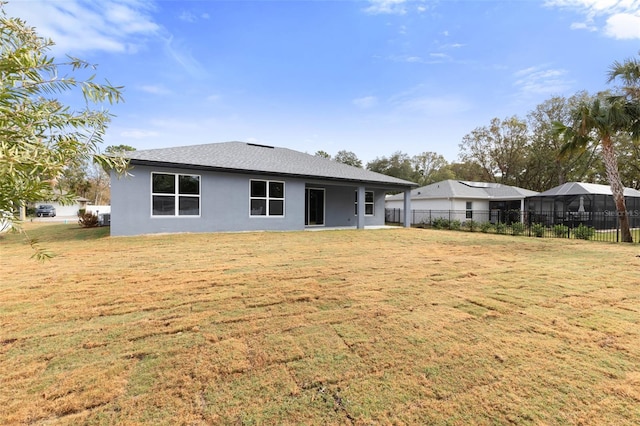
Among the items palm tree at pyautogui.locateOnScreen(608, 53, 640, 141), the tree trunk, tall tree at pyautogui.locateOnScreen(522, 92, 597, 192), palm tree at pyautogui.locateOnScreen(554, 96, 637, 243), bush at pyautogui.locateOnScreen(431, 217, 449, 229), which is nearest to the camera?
palm tree at pyautogui.locateOnScreen(608, 53, 640, 141)

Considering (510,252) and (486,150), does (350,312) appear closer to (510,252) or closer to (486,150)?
(510,252)

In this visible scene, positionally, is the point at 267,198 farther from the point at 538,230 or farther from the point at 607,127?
the point at 607,127

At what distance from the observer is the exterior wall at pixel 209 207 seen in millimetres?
10203

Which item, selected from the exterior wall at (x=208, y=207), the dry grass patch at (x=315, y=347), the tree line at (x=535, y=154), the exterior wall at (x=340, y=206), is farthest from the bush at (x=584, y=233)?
the tree line at (x=535, y=154)

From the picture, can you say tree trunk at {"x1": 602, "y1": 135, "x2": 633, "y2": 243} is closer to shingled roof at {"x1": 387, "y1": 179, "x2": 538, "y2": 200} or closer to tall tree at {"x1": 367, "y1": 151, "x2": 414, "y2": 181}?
shingled roof at {"x1": 387, "y1": 179, "x2": 538, "y2": 200}

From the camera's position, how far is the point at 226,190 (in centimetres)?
1207

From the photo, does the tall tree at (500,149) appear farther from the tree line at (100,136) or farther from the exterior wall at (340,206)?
the exterior wall at (340,206)

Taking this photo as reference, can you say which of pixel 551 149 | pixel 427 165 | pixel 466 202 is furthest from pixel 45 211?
pixel 551 149

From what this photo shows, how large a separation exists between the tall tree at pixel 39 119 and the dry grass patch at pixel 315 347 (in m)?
1.39

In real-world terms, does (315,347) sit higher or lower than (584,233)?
lower

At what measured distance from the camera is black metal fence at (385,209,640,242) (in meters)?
13.2

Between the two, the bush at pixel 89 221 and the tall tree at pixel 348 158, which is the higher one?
the tall tree at pixel 348 158

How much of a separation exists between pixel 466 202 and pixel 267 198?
15324mm

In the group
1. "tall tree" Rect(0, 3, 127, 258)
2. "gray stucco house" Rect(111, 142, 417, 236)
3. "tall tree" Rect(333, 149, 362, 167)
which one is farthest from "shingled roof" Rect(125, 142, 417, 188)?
"tall tree" Rect(333, 149, 362, 167)
